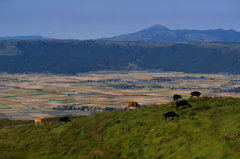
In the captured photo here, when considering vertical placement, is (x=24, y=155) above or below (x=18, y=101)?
above

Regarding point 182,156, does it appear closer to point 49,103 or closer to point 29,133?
point 29,133

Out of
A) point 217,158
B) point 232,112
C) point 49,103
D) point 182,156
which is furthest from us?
point 49,103

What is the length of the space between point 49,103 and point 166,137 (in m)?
157

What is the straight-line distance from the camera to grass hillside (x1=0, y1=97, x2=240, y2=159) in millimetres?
32844

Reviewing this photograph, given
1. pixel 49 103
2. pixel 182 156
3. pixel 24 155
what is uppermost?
pixel 182 156

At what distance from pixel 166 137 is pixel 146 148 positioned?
8.27ft

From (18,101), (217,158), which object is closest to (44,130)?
(217,158)

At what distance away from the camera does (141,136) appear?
41500 mm

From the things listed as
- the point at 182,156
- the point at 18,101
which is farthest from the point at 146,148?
the point at 18,101

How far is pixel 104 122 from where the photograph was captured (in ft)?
170

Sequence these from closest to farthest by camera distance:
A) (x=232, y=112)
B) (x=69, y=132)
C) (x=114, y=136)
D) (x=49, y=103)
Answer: (x=232, y=112)
(x=114, y=136)
(x=69, y=132)
(x=49, y=103)

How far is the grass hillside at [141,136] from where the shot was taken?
32.8m

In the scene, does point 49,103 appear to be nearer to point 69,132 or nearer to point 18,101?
point 18,101

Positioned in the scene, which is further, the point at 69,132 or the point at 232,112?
the point at 69,132
